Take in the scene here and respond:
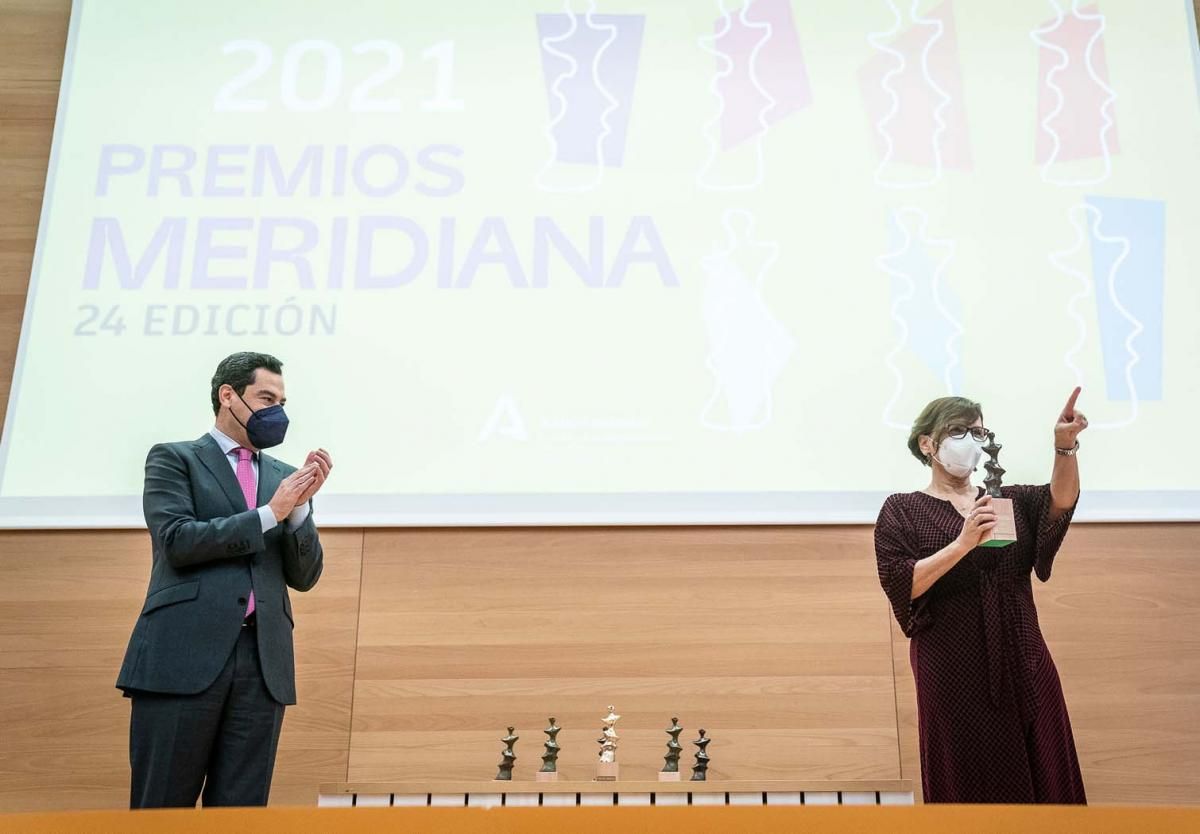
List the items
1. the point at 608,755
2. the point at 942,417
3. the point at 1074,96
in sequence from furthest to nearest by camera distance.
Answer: the point at 1074,96, the point at 608,755, the point at 942,417

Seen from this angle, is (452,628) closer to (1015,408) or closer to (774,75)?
(1015,408)

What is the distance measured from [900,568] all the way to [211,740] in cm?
133

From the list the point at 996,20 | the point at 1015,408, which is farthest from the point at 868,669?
the point at 996,20

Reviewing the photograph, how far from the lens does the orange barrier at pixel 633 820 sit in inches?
41.8

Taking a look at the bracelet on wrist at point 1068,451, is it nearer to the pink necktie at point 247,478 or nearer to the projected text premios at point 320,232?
the projected text premios at point 320,232

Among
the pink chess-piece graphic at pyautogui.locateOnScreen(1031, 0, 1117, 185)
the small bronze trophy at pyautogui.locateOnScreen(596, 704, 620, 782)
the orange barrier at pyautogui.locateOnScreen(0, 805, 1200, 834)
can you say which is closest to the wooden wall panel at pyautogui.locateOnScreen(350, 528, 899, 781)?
the small bronze trophy at pyautogui.locateOnScreen(596, 704, 620, 782)

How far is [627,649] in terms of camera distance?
2.91 m

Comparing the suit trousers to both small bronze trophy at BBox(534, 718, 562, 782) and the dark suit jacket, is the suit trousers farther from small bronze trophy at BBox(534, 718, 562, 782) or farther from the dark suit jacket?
small bronze trophy at BBox(534, 718, 562, 782)

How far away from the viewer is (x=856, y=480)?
2.95 metres

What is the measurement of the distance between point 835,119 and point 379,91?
1.36 meters

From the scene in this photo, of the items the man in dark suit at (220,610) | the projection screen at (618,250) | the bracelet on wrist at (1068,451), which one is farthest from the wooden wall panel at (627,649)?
the bracelet on wrist at (1068,451)

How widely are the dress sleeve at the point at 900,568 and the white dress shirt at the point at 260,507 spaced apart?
1135 mm

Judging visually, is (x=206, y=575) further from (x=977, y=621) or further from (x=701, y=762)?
(x=977, y=621)

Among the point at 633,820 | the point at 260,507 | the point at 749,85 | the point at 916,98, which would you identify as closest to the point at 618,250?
the point at 749,85
